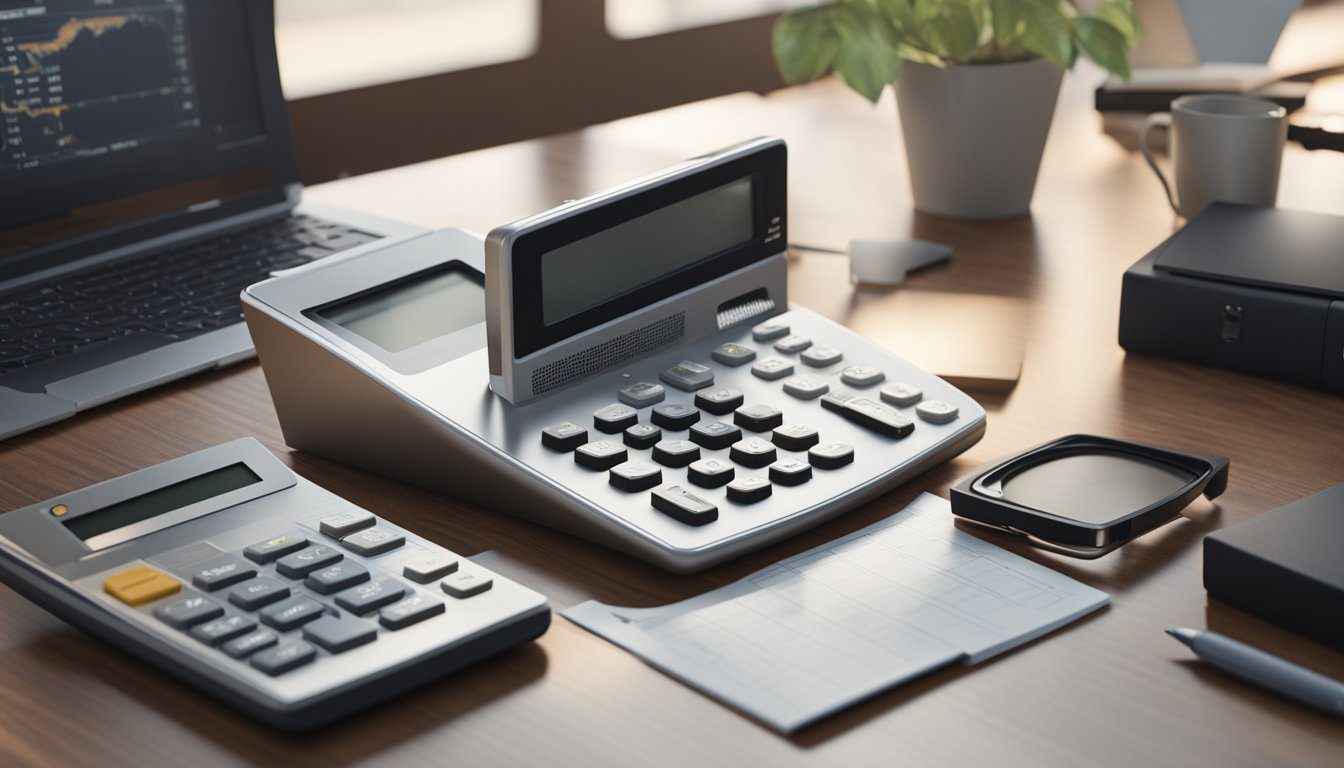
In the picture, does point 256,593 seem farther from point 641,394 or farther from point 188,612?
point 641,394

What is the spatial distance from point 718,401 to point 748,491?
94mm

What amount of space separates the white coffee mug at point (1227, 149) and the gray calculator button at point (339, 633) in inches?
37.5

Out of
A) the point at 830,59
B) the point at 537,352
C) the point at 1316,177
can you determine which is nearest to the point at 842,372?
the point at 537,352

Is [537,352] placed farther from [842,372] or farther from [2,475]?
[2,475]

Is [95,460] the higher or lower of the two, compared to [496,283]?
lower

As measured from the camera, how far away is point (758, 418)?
0.80 m

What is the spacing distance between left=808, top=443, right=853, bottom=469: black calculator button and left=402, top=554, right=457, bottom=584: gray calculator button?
220 millimetres

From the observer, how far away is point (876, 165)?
1.58 m

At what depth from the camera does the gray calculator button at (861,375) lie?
2.80ft

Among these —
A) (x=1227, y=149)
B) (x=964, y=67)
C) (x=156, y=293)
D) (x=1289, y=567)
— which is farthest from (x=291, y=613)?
(x=1227, y=149)

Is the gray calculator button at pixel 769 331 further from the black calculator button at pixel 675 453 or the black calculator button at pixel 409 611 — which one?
the black calculator button at pixel 409 611

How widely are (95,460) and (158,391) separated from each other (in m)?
0.11

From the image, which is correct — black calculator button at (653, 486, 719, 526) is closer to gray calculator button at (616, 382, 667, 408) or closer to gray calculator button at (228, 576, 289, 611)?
gray calculator button at (616, 382, 667, 408)

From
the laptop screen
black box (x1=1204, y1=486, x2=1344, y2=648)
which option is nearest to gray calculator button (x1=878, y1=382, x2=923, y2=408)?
black box (x1=1204, y1=486, x2=1344, y2=648)
